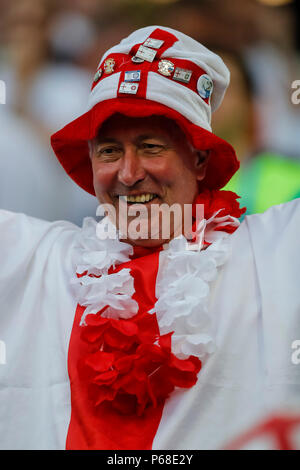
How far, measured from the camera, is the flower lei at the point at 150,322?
1858mm

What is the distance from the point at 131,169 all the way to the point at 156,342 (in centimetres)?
58

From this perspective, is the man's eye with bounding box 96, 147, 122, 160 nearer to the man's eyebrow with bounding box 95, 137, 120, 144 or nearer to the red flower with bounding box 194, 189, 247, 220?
the man's eyebrow with bounding box 95, 137, 120, 144

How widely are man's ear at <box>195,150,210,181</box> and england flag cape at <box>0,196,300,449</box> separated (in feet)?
0.66

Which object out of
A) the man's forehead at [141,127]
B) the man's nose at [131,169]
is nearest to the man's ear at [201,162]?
the man's forehead at [141,127]

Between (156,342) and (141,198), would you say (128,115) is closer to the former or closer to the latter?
(141,198)

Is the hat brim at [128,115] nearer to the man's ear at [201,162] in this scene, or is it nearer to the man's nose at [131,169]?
the man's ear at [201,162]

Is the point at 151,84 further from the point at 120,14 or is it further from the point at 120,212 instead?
the point at 120,14

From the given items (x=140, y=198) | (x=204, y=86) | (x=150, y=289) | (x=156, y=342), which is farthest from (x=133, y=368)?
(x=204, y=86)

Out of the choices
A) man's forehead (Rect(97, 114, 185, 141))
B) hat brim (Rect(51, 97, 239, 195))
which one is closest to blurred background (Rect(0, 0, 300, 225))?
hat brim (Rect(51, 97, 239, 195))

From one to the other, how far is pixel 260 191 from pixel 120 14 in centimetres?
172

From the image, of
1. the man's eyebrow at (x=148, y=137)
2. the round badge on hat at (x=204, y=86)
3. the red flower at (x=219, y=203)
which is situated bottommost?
the red flower at (x=219, y=203)

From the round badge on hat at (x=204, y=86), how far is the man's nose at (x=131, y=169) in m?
0.31

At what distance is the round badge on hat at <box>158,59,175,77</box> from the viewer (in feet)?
7.02

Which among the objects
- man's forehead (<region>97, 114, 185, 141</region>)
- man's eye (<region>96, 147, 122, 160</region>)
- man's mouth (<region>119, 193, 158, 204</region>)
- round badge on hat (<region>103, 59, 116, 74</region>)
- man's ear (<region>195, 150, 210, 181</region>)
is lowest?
man's mouth (<region>119, 193, 158, 204</region>)
